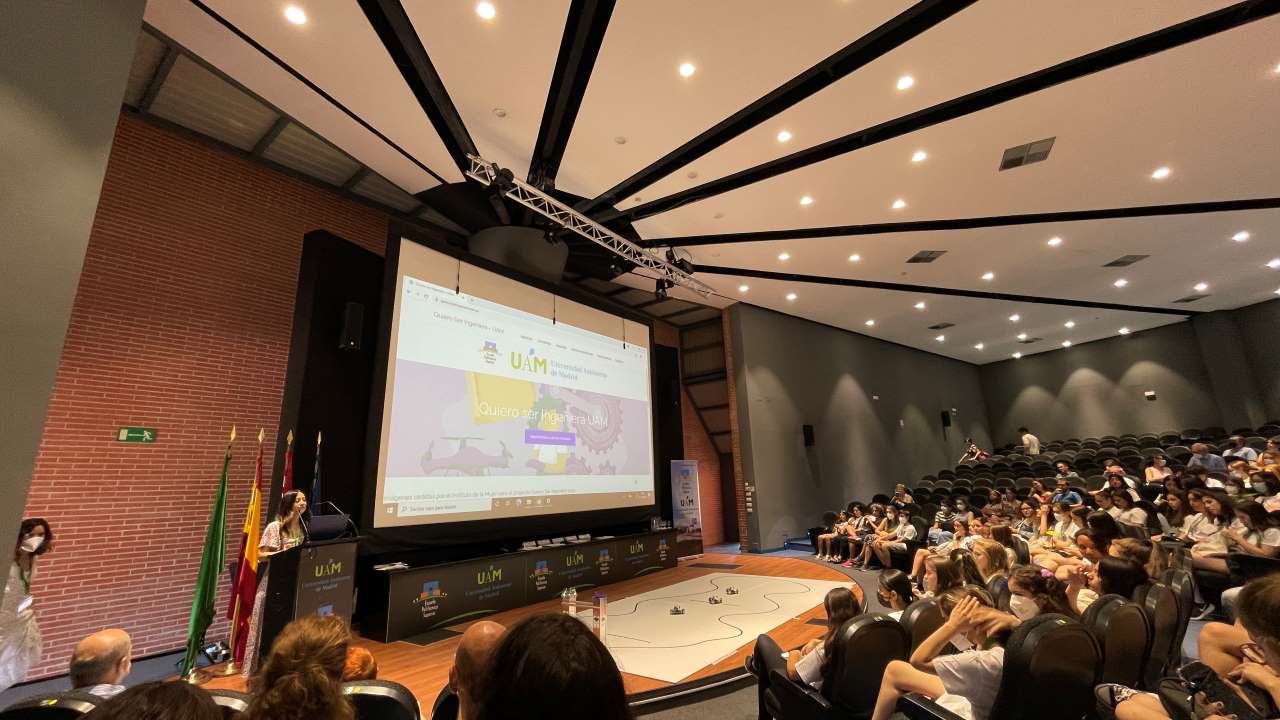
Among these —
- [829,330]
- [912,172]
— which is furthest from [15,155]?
[829,330]

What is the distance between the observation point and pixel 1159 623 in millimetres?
2393

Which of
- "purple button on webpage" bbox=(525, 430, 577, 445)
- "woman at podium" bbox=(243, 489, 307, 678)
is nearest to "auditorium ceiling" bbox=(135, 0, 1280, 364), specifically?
"purple button on webpage" bbox=(525, 430, 577, 445)

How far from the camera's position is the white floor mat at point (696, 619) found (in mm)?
3988

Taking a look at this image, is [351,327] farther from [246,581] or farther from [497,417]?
[246,581]

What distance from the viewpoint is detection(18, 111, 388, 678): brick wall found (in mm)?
4699

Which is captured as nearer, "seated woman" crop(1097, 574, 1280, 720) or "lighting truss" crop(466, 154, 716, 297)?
"seated woman" crop(1097, 574, 1280, 720)

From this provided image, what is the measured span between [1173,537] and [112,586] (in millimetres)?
9993

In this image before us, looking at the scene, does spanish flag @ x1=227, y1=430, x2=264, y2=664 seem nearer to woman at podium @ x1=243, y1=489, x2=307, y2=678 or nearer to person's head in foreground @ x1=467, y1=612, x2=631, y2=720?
woman at podium @ x1=243, y1=489, x2=307, y2=678

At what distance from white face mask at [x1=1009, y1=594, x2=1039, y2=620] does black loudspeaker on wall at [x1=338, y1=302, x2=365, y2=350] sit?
562 centimetres

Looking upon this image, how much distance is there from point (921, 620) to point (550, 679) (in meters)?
2.23

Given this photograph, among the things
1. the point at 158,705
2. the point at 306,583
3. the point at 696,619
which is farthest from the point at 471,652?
the point at 696,619

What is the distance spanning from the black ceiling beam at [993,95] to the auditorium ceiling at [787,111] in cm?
2

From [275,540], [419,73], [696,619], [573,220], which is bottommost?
[696,619]

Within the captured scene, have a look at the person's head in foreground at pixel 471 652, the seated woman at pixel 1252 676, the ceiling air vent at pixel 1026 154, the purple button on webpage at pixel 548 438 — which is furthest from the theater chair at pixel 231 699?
the ceiling air vent at pixel 1026 154
